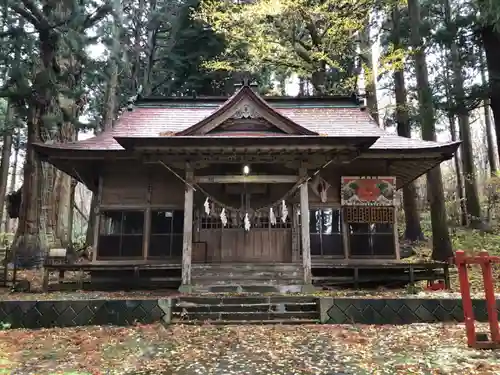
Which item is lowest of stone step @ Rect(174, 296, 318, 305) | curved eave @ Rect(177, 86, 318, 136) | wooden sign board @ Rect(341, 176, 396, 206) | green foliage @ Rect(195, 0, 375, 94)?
stone step @ Rect(174, 296, 318, 305)

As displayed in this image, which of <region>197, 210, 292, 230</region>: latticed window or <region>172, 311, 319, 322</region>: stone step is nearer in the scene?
<region>172, 311, 319, 322</region>: stone step

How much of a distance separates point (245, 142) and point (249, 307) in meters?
4.37

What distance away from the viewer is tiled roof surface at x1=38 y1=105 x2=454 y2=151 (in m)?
13.2

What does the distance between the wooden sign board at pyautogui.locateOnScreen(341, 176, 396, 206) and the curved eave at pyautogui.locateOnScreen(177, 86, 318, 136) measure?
2802 mm

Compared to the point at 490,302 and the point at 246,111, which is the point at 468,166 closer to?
the point at 246,111

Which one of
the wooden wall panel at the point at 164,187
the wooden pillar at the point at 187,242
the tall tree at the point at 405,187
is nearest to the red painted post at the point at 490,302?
the wooden pillar at the point at 187,242

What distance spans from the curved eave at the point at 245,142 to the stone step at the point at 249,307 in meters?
4.26

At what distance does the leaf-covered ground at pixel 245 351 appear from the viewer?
532 cm

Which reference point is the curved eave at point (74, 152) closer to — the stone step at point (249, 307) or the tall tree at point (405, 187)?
the stone step at point (249, 307)

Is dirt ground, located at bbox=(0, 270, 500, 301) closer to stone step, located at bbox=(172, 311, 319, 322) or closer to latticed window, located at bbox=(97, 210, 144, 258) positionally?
latticed window, located at bbox=(97, 210, 144, 258)

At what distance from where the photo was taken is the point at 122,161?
13312 mm

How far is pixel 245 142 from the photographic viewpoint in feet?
34.9

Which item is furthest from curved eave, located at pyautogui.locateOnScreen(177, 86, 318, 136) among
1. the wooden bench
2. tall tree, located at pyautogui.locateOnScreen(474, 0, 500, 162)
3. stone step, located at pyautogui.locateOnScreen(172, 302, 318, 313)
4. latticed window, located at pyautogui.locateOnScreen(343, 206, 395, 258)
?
tall tree, located at pyautogui.locateOnScreen(474, 0, 500, 162)

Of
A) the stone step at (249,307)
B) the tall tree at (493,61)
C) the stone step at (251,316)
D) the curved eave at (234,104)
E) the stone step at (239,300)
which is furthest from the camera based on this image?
the tall tree at (493,61)
